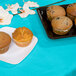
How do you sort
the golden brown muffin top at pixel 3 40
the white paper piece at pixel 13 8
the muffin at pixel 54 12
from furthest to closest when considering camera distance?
the white paper piece at pixel 13 8, the muffin at pixel 54 12, the golden brown muffin top at pixel 3 40

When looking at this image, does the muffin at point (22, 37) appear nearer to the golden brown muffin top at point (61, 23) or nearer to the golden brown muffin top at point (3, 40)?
the golden brown muffin top at point (3, 40)

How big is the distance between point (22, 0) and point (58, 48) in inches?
20.2

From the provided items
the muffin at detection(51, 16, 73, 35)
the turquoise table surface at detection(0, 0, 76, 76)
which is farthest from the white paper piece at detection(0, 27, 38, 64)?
the muffin at detection(51, 16, 73, 35)

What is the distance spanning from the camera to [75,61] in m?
0.50

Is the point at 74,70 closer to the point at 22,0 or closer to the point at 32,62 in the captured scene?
the point at 32,62

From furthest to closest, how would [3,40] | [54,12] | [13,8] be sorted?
1. [13,8]
2. [54,12]
3. [3,40]

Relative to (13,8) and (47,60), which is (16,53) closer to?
(47,60)

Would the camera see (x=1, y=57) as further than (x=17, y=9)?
No

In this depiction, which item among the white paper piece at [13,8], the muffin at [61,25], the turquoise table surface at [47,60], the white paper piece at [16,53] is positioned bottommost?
the turquoise table surface at [47,60]

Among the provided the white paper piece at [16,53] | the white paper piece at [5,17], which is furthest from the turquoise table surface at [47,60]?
the white paper piece at [5,17]

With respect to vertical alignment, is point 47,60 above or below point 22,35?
below

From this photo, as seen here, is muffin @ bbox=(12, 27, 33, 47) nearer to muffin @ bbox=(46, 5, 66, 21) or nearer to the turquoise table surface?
the turquoise table surface

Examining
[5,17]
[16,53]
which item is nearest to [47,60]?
[16,53]

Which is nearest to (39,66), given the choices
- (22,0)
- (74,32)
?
(74,32)
